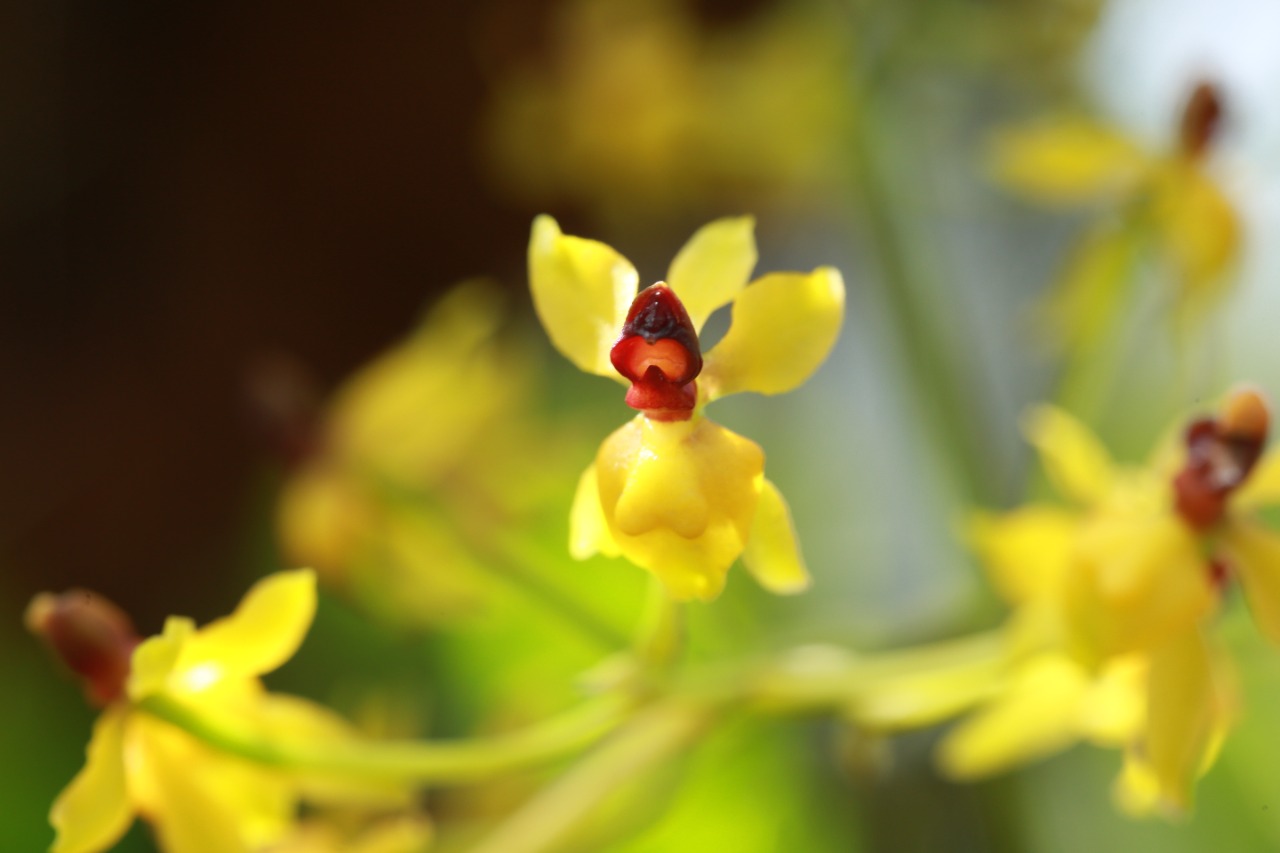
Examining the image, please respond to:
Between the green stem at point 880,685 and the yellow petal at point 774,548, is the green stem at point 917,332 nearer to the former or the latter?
the green stem at point 880,685

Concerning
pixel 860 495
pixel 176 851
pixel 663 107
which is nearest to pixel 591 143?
pixel 663 107

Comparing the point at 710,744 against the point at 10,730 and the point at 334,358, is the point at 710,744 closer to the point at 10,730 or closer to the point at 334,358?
the point at 10,730

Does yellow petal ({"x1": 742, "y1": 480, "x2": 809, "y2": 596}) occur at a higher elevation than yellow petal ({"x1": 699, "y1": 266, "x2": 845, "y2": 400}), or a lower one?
lower

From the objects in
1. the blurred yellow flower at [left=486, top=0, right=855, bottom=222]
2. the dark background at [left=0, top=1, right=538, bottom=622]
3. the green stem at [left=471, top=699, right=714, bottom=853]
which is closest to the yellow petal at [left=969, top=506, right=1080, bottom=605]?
the green stem at [left=471, top=699, right=714, bottom=853]

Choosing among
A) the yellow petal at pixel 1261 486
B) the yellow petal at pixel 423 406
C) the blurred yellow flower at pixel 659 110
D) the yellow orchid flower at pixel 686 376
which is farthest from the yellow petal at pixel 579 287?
the blurred yellow flower at pixel 659 110

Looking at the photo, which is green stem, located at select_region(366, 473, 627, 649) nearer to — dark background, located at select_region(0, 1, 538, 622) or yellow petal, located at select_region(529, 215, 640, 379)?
yellow petal, located at select_region(529, 215, 640, 379)

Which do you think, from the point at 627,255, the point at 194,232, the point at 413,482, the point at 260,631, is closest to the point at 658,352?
the point at 260,631
